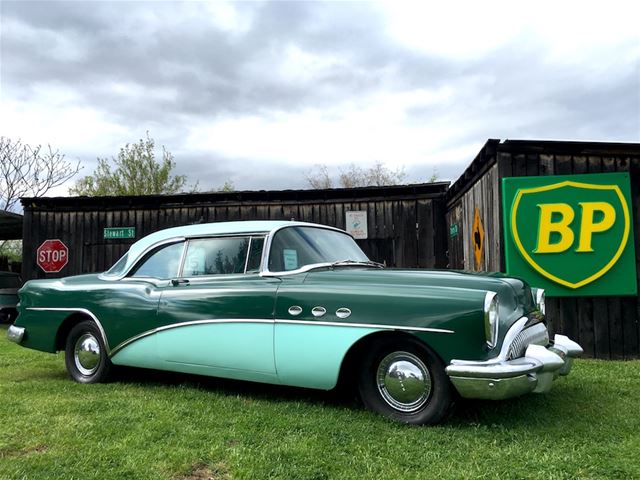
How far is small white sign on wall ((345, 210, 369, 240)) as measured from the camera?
37.4ft

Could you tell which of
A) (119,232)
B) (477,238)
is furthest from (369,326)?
(119,232)

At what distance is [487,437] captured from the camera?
336 cm

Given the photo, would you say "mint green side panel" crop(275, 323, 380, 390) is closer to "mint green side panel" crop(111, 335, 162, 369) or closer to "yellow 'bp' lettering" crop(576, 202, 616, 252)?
"mint green side panel" crop(111, 335, 162, 369)

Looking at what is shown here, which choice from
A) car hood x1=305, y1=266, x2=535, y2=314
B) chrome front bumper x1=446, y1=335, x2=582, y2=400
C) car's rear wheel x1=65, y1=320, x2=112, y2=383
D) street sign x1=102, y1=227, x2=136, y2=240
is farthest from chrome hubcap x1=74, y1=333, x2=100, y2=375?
street sign x1=102, y1=227, x2=136, y2=240

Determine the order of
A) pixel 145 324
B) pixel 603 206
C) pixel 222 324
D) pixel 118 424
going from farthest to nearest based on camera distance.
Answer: pixel 603 206, pixel 145 324, pixel 222 324, pixel 118 424

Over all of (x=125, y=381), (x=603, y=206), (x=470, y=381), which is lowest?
(x=125, y=381)

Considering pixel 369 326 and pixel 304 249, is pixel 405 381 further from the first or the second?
pixel 304 249

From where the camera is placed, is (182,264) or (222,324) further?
(182,264)

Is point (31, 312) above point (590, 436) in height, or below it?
above

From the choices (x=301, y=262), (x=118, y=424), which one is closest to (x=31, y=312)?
(x=118, y=424)

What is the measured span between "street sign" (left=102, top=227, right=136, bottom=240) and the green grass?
25.7ft

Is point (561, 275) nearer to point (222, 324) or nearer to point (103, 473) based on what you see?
point (222, 324)

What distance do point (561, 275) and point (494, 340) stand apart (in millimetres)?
3765

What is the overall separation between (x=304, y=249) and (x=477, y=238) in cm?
424
